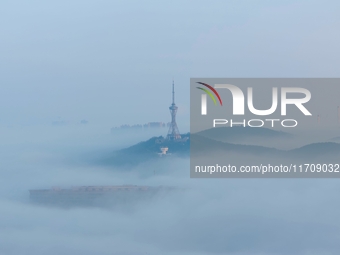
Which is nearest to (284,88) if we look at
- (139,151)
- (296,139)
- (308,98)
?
(308,98)

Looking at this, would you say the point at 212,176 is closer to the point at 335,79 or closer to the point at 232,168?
the point at 232,168

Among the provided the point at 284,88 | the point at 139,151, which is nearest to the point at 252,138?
the point at 284,88

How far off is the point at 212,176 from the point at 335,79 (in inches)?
58.3

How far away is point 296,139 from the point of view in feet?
13.1

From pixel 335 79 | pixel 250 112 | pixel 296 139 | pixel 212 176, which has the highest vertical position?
pixel 335 79

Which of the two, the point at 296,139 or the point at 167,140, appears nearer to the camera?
the point at 296,139

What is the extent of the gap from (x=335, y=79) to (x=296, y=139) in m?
0.67

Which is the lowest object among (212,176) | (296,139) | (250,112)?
(212,176)

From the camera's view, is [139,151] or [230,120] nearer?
[230,120]

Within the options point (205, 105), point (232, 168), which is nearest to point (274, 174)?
point (232, 168)

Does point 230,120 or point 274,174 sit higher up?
point 230,120

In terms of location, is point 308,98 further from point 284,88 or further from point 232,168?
point 232,168

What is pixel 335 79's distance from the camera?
Answer: 3.97 metres

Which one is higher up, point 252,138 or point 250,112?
point 250,112
